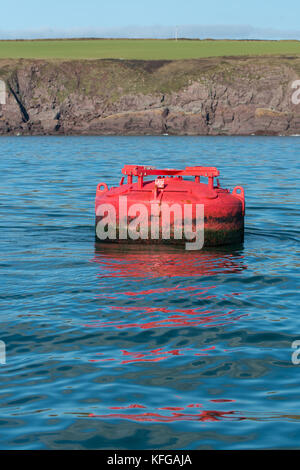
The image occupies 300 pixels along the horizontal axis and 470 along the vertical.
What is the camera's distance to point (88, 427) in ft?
18.5

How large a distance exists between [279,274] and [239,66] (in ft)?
319

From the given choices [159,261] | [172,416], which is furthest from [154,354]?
[159,261]

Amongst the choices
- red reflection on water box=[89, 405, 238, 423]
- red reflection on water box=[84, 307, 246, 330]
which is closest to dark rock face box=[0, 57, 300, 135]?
red reflection on water box=[84, 307, 246, 330]

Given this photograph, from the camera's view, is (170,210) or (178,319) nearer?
(178,319)

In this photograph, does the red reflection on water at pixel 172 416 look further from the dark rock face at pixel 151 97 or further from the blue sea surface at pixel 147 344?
the dark rock face at pixel 151 97

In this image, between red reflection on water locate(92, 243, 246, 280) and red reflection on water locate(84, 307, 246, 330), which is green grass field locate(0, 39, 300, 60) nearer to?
red reflection on water locate(92, 243, 246, 280)

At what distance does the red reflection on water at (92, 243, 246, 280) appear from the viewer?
11078mm

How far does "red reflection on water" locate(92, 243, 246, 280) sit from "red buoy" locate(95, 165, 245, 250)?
201 millimetres

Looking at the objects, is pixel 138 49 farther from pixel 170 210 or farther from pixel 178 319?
pixel 178 319

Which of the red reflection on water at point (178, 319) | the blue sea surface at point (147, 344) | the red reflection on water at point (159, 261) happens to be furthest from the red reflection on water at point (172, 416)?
the red reflection on water at point (159, 261)

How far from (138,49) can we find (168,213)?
118m

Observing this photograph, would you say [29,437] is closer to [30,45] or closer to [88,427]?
[88,427]

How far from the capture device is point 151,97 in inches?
3898

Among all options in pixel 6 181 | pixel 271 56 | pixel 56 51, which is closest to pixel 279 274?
pixel 6 181
